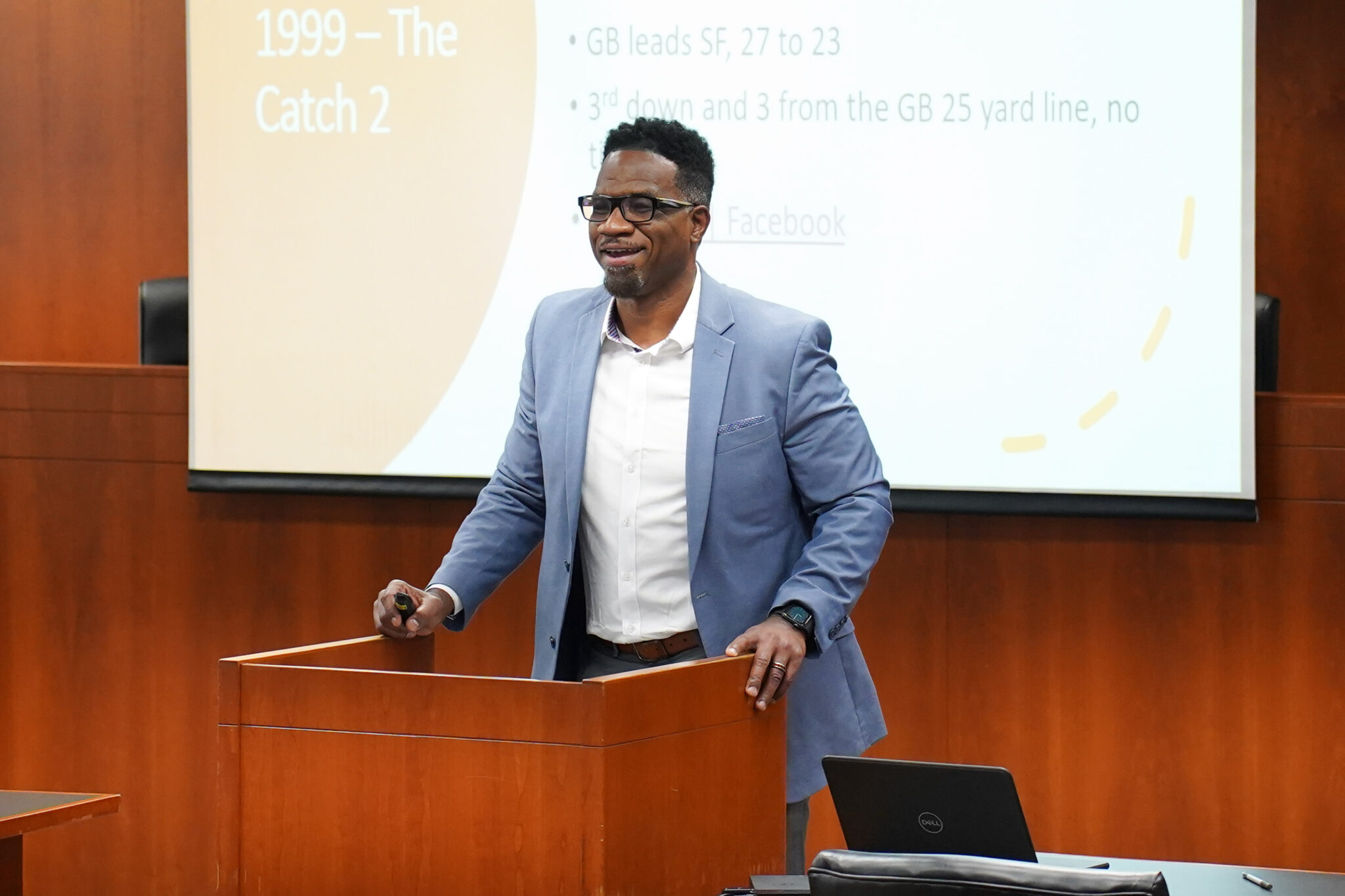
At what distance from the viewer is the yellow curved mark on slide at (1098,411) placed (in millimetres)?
3643

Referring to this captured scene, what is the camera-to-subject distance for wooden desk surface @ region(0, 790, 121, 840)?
94.8 inches

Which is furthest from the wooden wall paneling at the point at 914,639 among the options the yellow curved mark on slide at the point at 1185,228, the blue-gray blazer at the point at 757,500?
the blue-gray blazer at the point at 757,500

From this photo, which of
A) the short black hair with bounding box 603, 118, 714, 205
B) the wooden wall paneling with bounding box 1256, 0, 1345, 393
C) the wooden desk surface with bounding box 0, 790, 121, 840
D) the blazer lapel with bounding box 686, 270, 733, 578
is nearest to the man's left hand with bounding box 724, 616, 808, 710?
the blazer lapel with bounding box 686, 270, 733, 578

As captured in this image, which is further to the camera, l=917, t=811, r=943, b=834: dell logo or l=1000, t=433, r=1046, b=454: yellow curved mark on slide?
l=1000, t=433, r=1046, b=454: yellow curved mark on slide

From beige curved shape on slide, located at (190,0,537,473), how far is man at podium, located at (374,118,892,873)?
5.32ft

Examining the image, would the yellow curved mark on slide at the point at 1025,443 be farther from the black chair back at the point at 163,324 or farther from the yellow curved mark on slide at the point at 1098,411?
the black chair back at the point at 163,324

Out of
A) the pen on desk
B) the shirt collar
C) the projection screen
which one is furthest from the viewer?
the projection screen

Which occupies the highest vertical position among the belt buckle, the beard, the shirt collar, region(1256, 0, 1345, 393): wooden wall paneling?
region(1256, 0, 1345, 393): wooden wall paneling

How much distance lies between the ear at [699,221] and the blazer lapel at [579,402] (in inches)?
7.5

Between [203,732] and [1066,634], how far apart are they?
2.31 m

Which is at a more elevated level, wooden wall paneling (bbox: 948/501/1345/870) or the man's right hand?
the man's right hand

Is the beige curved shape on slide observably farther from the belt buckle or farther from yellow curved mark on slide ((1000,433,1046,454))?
the belt buckle

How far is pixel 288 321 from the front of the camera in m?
4.01

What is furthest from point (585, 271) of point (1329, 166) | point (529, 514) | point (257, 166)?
point (1329, 166)
